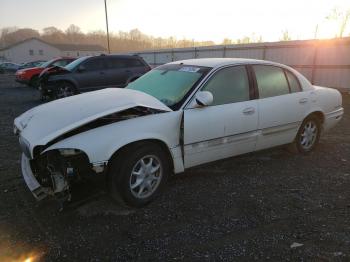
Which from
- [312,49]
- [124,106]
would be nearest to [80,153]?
[124,106]

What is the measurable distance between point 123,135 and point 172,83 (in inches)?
50.7

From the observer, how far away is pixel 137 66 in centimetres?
1255

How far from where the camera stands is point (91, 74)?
11.7 m

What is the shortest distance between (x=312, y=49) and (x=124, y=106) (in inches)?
511

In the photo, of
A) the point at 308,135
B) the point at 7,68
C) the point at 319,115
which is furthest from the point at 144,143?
the point at 7,68

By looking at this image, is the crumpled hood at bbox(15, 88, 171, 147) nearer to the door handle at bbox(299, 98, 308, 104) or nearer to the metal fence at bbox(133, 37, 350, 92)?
the door handle at bbox(299, 98, 308, 104)

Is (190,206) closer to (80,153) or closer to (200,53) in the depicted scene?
(80,153)

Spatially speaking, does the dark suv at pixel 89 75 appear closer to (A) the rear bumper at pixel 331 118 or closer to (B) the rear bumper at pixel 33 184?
(A) the rear bumper at pixel 331 118

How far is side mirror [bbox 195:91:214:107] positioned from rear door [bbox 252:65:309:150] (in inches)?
40.7

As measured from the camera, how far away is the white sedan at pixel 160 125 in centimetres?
335

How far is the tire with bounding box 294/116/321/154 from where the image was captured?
542 centimetres

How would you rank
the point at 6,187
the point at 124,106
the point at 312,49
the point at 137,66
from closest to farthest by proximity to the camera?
the point at 124,106
the point at 6,187
the point at 137,66
the point at 312,49

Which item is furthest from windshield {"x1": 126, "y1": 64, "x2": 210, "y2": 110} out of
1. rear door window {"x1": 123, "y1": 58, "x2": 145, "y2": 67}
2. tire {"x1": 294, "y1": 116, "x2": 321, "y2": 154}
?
rear door window {"x1": 123, "y1": 58, "x2": 145, "y2": 67}

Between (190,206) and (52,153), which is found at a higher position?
(52,153)
